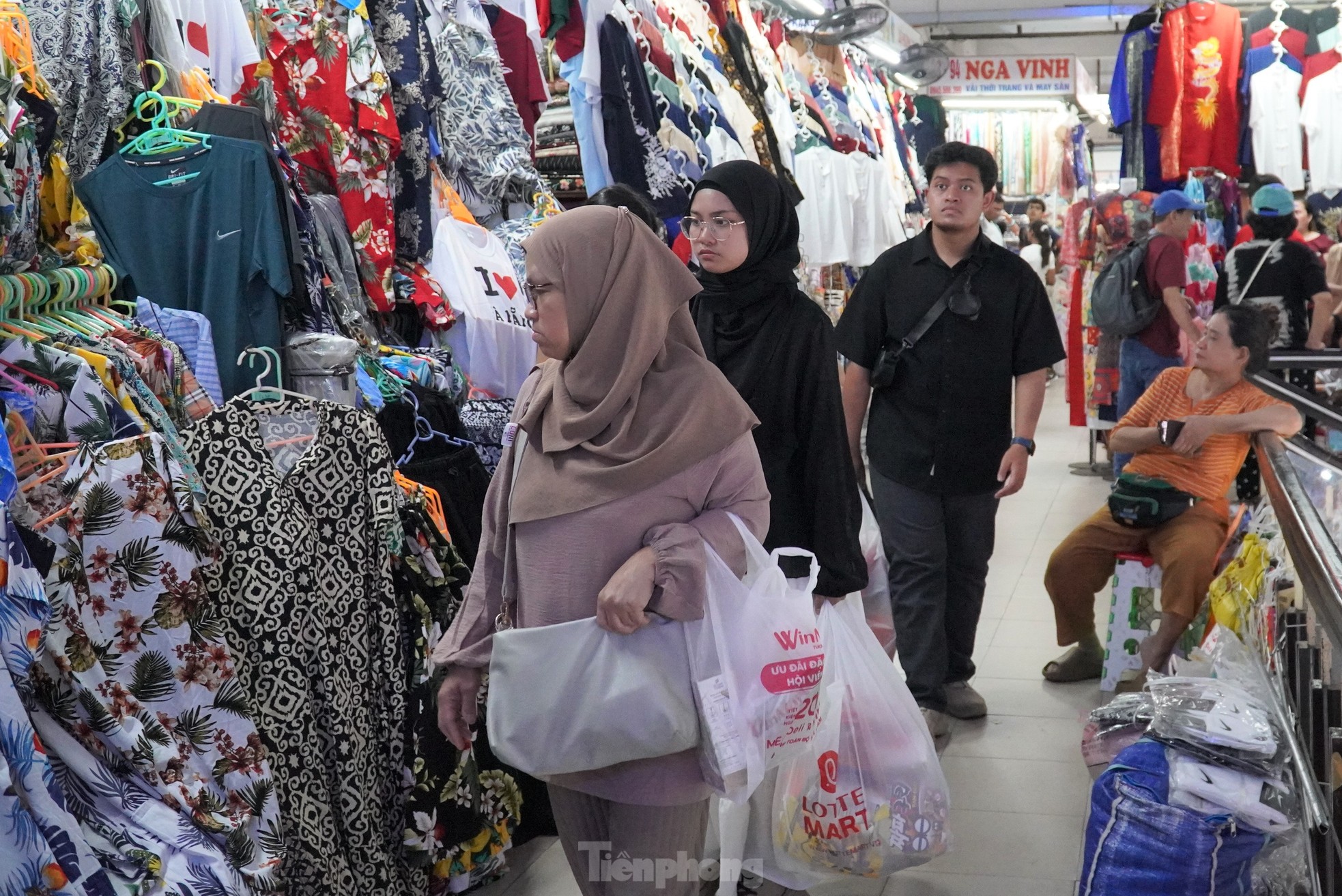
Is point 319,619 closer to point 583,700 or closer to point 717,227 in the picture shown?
point 583,700

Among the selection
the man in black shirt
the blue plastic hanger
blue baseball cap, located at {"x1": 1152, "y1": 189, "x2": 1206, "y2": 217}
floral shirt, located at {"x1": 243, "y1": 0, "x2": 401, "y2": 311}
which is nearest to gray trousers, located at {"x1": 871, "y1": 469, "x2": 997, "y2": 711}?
the man in black shirt

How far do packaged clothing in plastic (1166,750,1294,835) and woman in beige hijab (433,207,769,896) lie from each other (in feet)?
3.13

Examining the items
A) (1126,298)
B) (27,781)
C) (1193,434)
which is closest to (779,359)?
(27,781)

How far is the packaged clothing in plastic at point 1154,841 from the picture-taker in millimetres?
2387

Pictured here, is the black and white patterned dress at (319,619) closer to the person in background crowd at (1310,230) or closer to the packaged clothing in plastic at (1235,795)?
the packaged clothing in plastic at (1235,795)

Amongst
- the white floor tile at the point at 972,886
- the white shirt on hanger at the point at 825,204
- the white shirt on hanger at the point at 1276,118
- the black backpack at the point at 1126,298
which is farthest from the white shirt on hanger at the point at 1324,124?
the white floor tile at the point at 972,886

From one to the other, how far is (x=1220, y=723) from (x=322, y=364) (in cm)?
200

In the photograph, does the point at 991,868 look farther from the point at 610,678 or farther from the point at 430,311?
the point at 430,311

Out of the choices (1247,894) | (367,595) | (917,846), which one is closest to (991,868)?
(917,846)

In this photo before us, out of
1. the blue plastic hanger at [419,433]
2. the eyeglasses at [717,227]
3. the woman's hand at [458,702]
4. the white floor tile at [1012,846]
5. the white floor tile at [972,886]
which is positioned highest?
the eyeglasses at [717,227]

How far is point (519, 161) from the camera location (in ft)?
13.4

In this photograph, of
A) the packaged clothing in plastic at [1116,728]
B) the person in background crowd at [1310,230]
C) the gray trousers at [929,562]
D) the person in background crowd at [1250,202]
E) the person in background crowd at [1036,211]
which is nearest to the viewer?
Answer: the packaged clothing in plastic at [1116,728]

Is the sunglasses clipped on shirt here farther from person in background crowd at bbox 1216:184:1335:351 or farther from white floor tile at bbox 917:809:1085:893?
person in background crowd at bbox 1216:184:1335:351

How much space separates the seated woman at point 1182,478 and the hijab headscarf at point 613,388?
2.50 m
